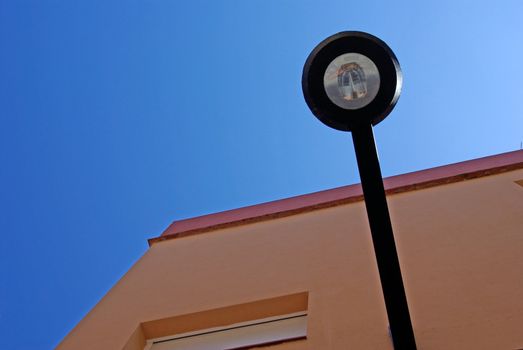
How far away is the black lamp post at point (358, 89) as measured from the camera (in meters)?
2.34

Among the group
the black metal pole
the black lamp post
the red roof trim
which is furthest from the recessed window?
the red roof trim

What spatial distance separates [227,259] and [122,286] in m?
1.06

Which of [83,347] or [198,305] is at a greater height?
[198,305]

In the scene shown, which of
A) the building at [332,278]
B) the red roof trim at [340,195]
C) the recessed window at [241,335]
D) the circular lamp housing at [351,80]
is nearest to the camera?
the circular lamp housing at [351,80]

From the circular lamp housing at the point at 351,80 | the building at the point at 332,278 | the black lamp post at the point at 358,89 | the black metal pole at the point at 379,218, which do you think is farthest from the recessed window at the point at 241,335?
the circular lamp housing at the point at 351,80

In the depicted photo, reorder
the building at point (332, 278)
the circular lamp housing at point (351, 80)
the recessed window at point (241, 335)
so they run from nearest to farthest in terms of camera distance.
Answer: the circular lamp housing at point (351, 80)
the building at point (332, 278)
the recessed window at point (241, 335)

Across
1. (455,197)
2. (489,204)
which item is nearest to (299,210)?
(455,197)

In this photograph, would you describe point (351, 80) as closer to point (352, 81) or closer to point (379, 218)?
point (352, 81)

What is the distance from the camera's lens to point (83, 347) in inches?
167

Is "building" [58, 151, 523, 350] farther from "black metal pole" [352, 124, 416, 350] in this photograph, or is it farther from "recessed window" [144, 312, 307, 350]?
"black metal pole" [352, 124, 416, 350]

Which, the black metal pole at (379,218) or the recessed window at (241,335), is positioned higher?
the recessed window at (241,335)

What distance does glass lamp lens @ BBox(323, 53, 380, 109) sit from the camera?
2346 mm

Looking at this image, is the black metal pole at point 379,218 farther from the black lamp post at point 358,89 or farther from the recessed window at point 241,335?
the recessed window at point 241,335

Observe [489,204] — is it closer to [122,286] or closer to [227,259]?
[227,259]
